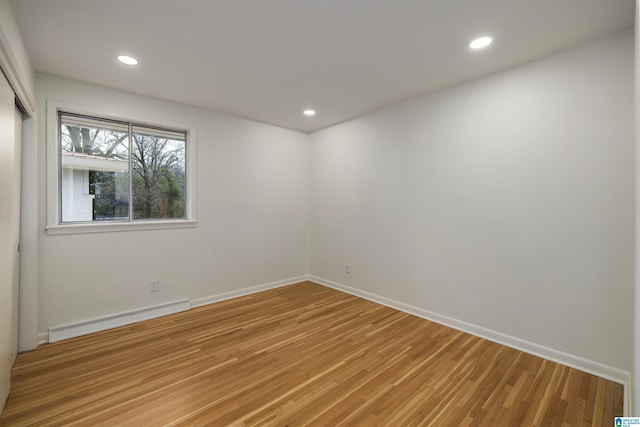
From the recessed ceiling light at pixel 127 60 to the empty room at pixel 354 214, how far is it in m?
0.02

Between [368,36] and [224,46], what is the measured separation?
1.13 metres

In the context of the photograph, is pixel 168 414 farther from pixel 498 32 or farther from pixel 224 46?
pixel 498 32

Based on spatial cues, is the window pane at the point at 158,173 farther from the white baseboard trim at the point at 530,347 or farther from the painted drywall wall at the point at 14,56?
the white baseboard trim at the point at 530,347

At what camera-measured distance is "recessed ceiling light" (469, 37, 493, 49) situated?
2.18 metres

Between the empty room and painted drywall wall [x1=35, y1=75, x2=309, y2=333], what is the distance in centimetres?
3

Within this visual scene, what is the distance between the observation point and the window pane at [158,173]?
3361mm

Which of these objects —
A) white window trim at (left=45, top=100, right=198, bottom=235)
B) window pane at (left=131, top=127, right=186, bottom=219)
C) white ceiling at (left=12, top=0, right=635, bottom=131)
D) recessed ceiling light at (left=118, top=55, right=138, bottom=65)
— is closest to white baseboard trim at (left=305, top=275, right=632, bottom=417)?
white ceiling at (left=12, top=0, right=635, bottom=131)

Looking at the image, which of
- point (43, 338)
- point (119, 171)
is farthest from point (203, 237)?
point (43, 338)

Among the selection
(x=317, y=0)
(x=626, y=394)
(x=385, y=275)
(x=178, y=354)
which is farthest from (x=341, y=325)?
(x=317, y=0)

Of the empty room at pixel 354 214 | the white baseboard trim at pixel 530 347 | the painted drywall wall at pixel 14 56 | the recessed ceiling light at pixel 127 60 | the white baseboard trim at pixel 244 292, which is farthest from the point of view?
the white baseboard trim at pixel 244 292

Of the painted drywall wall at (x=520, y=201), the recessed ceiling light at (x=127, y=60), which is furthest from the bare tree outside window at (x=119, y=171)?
the painted drywall wall at (x=520, y=201)

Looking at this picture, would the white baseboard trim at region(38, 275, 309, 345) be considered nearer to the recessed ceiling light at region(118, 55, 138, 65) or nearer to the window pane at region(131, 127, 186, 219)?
the window pane at region(131, 127, 186, 219)

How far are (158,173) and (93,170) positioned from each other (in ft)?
2.08

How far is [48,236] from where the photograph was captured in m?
2.74
